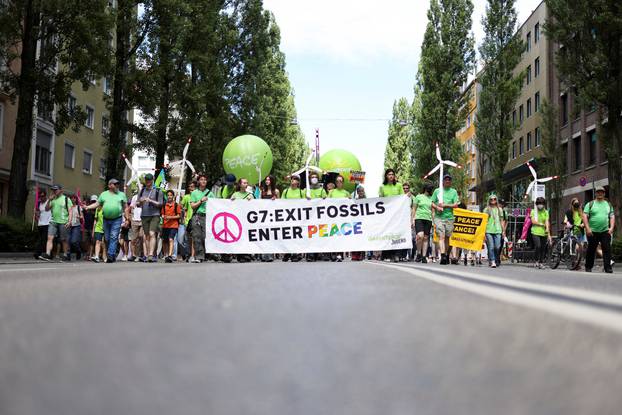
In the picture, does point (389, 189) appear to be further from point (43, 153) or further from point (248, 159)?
point (43, 153)

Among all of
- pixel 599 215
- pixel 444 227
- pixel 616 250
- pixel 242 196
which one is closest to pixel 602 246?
pixel 599 215

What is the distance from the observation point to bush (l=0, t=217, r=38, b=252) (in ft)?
57.6

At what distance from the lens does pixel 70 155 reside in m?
37.8

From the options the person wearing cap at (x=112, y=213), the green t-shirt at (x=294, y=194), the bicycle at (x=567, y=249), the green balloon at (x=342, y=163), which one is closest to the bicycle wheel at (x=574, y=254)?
the bicycle at (x=567, y=249)

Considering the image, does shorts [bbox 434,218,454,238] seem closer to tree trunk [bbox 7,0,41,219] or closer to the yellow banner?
the yellow banner

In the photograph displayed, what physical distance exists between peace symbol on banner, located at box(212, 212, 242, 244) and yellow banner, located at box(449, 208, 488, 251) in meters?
6.11

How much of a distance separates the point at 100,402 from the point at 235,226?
14526 mm

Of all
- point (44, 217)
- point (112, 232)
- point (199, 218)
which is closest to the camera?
point (112, 232)

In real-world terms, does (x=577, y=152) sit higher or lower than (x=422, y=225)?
higher

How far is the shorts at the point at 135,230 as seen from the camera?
18.5m

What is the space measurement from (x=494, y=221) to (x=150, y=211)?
782 centimetres

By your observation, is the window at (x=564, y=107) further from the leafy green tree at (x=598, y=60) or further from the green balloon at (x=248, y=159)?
the green balloon at (x=248, y=159)

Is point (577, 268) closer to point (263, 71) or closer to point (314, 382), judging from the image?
point (314, 382)

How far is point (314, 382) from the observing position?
3.39ft
